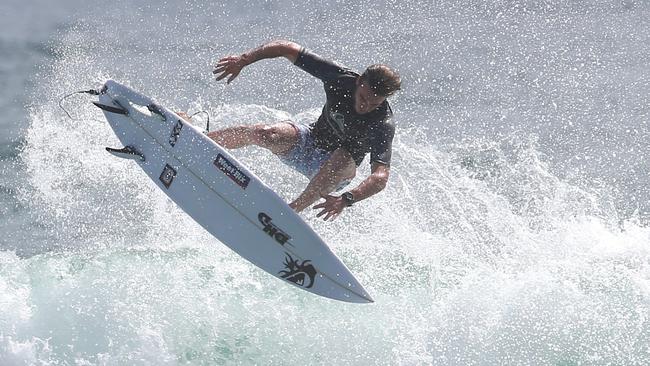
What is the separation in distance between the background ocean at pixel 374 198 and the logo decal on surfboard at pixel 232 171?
0.88 metres

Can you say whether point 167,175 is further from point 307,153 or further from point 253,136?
point 307,153

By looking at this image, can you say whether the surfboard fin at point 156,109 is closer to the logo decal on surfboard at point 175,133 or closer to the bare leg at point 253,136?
the logo decal on surfboard at point 175,133

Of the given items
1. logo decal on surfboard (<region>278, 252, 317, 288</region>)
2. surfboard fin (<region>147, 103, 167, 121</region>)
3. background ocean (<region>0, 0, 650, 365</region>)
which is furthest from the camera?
background ocean (<region>0, 0, 650, 365</region>)

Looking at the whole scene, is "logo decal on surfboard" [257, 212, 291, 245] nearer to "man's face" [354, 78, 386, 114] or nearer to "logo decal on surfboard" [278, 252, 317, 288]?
"logo decal on surfboard" [278, 252, 317, 288]

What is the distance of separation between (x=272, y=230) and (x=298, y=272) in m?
0.35

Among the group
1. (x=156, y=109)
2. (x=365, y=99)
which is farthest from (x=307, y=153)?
(x=156, y=109)

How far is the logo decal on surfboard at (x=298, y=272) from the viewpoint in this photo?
6.51 metres

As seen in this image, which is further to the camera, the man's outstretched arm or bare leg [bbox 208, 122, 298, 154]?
bare leg [bbox 208, 122, 298, 154]

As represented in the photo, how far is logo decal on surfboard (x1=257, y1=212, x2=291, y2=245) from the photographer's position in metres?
6.54

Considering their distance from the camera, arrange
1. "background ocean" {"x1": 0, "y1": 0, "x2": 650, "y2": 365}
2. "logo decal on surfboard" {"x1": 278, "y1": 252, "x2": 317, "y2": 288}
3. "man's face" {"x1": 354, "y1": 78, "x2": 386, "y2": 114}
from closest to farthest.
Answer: "man's face" {"x1": 354, "y1": 78, "x2": 386, "y2": 114} → "logo decal on surfboard" {"x1": 278, "y1": 252, "x2": 317, "y2": 288} → "background ocean" {"x1": 0, "y1": 0, "x2": 650, "y2": 365}

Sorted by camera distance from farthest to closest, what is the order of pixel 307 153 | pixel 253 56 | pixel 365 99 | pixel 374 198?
pixel 374 198, pixel 307 153, pixel 253 56, pixel 365 99

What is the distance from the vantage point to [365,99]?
6.46 metres

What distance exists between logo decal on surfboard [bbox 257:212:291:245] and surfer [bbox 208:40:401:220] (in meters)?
0.24

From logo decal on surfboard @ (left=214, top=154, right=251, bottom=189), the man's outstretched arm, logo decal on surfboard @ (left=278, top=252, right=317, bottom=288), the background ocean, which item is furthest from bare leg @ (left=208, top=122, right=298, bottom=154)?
logo decal on surfboard @ (left=278, top=252, right=317, bottom=288)
